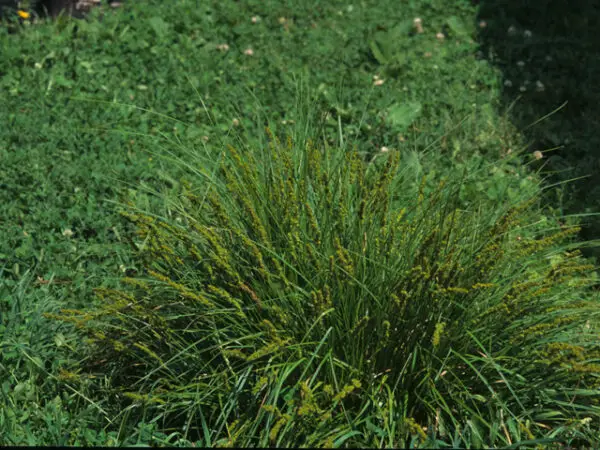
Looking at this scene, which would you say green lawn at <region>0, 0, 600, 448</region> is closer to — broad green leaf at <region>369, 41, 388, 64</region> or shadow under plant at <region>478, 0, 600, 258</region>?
shadow under plant at <region>478, 0, 600, 258</region>

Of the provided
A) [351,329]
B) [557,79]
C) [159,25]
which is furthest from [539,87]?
[351,329]

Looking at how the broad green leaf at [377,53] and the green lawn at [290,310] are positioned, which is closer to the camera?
the green lawn at [290,310]

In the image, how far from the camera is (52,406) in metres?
2.97

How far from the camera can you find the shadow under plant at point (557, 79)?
181 inches

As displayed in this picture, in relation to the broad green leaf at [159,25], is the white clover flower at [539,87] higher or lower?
higher

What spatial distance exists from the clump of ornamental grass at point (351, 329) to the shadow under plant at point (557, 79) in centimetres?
153

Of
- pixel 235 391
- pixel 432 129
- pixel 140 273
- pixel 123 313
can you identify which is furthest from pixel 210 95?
pixel 235 391

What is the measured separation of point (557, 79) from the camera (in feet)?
17.9

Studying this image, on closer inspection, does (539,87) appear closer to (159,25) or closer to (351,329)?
(159,25)

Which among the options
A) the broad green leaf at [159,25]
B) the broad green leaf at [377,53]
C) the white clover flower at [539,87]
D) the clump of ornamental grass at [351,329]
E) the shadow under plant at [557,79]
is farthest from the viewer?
the broad green leaf at [159,25]

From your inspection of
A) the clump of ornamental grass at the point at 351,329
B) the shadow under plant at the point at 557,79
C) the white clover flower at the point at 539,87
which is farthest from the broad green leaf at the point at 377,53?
the clump of ornamental grass at the point at 351,329

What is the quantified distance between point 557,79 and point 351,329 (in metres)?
3.34

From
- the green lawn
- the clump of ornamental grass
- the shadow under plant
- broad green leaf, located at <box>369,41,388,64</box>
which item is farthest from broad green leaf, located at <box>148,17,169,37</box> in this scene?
the clump of ornamental grass

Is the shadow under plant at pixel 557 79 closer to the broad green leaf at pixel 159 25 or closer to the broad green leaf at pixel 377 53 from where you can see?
the broad green leaf at pixel 377 53
